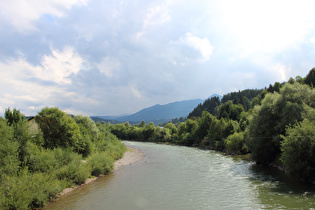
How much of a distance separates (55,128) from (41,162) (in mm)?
11157

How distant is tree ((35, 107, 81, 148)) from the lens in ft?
118

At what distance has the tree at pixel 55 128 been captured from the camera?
3603 cm

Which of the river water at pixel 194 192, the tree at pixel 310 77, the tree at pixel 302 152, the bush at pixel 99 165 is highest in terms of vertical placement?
the tree at pixel 310 77

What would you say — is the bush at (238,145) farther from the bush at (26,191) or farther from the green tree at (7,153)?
the green tree at (7,153)

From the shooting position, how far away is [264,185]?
24797mm

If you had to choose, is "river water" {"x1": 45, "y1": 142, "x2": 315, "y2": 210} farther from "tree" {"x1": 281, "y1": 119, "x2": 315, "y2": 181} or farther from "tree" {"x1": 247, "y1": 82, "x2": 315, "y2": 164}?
"tree" {"x1": 247, "y1": 82, "x2": 315, "y2": 164}

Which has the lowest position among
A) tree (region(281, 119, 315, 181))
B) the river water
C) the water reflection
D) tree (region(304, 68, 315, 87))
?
the river water

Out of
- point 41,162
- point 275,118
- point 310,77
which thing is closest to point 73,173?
point 41,162

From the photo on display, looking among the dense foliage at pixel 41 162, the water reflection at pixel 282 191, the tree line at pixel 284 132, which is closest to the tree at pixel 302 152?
the tree line at pixel 284 132

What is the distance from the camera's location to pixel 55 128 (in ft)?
120

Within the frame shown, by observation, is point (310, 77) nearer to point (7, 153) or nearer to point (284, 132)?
point (284, 132)

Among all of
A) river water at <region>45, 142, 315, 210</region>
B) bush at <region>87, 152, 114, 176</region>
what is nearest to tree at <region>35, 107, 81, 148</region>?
bush at <region>87, 152, 114, 176</region>

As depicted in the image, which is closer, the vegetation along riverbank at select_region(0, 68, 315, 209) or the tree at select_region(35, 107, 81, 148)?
the vegetation along riverbank at select_region(0, 68, 315, 209)

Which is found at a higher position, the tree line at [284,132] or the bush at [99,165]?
the tree line at [284,132]
